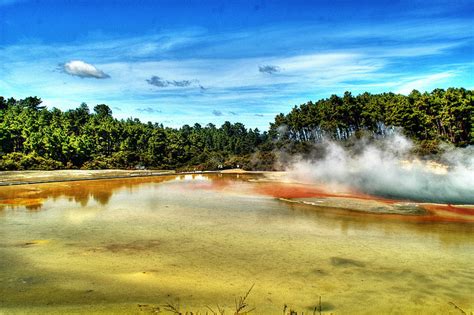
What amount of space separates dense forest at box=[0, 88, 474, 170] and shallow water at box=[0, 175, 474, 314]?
37.6 m

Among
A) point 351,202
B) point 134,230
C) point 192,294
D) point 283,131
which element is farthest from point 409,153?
point 192,294

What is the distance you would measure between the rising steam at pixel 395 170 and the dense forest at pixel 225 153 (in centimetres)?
298

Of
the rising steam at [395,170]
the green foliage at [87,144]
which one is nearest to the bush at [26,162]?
the green foliage at [87,144]

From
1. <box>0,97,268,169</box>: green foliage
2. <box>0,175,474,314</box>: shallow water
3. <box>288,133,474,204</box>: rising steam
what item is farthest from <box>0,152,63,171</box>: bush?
<box>288,133,474,204</box>: rising steam

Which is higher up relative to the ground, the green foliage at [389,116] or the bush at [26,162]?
the green foliage at [389,116]

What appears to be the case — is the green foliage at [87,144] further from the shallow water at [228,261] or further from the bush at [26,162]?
the shallow water at [228,261]

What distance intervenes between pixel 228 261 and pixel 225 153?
71.4 m

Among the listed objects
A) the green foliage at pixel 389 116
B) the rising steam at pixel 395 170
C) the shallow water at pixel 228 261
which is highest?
the green foliage at pixel 389 116

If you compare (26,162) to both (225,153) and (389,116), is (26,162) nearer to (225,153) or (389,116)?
(225,153)

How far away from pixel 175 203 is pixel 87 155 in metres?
45.1

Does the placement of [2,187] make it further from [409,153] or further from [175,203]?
[409,153]

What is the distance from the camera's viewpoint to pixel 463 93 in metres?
52.5

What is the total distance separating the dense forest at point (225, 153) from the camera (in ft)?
177

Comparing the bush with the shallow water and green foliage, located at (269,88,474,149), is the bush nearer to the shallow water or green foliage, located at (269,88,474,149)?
the shallow water
